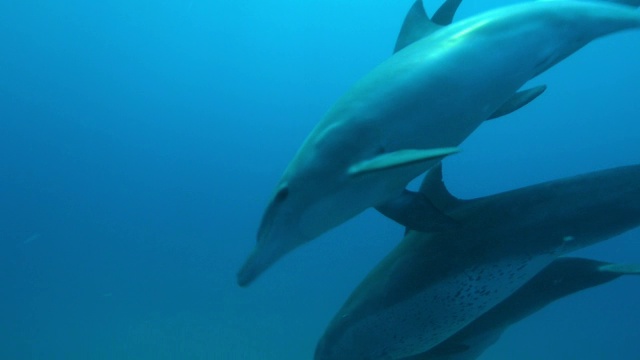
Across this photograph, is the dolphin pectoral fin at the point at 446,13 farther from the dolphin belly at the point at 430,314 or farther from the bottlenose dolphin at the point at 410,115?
the dolphin belly at the point at 430,314

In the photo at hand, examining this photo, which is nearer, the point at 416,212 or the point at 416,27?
the point at 416,212

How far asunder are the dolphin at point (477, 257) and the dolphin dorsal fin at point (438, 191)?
0.06 metres

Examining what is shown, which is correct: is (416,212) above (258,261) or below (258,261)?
below

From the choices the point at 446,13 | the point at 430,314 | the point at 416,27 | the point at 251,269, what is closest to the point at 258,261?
the point at 251,269

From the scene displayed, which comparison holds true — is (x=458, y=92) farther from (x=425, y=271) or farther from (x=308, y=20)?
(x=308, y=20)

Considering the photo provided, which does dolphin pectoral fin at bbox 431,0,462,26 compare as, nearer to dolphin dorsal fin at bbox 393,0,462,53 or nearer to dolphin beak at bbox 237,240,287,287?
dolphin dorsal fin at bbox 393,0,462,53

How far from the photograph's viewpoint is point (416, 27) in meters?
3.85

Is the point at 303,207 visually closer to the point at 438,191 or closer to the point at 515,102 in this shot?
the point at 438,191

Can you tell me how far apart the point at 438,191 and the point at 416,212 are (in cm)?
43

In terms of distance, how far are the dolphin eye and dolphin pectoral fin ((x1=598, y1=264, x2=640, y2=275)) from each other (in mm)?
2284

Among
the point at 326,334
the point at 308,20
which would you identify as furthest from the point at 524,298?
the point at 308,20

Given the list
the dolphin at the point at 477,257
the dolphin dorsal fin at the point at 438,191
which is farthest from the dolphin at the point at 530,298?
the dolphin dorsal fin at the point at 438,191

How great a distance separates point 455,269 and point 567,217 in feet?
2.46

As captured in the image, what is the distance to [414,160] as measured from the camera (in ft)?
8.98
